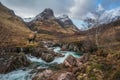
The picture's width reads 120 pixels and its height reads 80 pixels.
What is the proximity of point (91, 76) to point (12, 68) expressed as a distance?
2771 centimetres

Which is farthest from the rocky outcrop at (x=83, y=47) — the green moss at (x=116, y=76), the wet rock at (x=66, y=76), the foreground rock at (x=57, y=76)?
the green moss at (x=116, y=76)

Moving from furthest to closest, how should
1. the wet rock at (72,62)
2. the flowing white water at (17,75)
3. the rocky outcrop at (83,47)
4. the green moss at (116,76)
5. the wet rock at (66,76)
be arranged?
the rocky outcrop at (83,47) < the wet rock at (72,62) < the flowing white water at (17,75) < the wet rock at (66,76) < the green moss at (116,76)

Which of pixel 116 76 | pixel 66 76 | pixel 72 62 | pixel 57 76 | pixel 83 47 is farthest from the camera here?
pixel 83 47

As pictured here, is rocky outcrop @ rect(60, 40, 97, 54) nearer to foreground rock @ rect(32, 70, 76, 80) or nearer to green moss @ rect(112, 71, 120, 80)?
foreground rock @ rect(32, 70, 76, 80)

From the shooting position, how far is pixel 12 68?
195 feet

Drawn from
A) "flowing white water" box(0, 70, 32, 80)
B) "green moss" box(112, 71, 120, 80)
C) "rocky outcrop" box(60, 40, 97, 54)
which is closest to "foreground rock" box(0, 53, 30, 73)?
"flowing white water" box(0, 70, 32, 80)

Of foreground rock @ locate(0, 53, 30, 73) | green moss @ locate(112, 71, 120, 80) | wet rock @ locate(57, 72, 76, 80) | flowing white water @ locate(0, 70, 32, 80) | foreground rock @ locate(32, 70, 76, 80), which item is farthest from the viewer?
foreground rock @ locate(0, 53, 30, 73)

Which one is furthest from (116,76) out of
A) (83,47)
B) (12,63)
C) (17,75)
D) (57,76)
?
(83,47)

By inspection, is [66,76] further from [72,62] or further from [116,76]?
[72,62]

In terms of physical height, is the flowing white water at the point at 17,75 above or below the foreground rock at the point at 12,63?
below

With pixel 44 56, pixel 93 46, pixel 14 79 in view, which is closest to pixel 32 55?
pixel 44 56

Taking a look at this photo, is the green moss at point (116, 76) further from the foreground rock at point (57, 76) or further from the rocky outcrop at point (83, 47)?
the rocky outcrop at point (83, 47)

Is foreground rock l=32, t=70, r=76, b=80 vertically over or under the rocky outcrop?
under

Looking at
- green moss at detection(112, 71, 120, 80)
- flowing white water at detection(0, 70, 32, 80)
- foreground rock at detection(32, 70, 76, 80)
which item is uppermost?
green moss at detection(112, 71, 120, 80)
